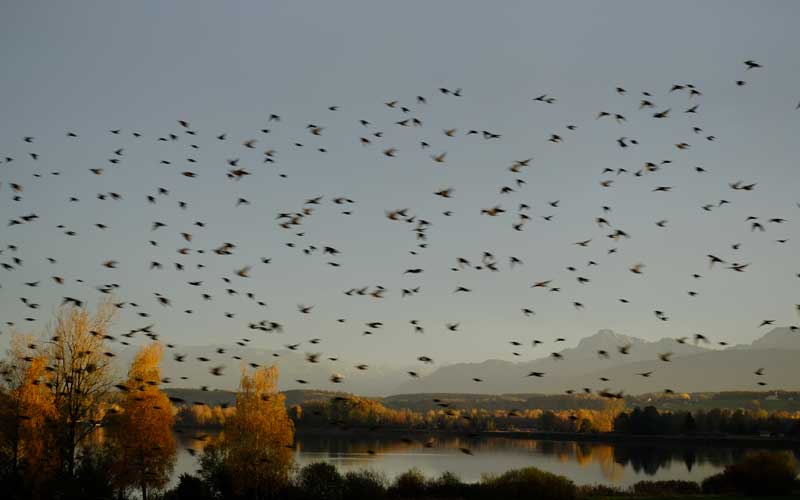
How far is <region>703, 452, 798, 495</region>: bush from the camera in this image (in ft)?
171

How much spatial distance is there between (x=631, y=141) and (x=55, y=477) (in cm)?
3771

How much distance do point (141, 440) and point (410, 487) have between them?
19.8 m

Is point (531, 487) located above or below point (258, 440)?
below

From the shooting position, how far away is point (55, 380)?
156 feet

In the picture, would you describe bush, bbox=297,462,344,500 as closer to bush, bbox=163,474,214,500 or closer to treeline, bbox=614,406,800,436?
bush, bbox=163,474,214,500

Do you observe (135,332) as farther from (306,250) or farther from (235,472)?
(235,472)

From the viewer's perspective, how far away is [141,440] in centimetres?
4741

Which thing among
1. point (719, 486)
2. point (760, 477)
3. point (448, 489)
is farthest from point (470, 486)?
point (760, 477)

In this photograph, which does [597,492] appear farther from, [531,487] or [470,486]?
[470,486]

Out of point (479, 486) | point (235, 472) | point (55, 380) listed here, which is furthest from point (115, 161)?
point (479, 486)

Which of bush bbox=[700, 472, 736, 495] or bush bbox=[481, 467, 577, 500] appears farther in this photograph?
bush bbox=[700, 472, 736, 495]

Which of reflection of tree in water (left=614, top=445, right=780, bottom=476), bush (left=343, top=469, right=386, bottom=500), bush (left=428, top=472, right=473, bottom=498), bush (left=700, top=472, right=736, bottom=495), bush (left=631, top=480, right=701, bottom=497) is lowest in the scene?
reflection of tree in water (left=614, top=445, right=780, bottom=476)

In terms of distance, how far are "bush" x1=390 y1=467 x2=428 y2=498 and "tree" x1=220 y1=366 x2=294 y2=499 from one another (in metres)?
8.52

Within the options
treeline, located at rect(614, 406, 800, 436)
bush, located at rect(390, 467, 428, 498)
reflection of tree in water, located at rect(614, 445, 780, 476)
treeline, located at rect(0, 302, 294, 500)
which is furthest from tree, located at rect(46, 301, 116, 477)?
treeline, located at rect(614, 406, 800, 436)
